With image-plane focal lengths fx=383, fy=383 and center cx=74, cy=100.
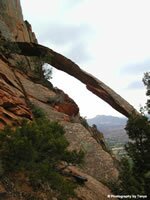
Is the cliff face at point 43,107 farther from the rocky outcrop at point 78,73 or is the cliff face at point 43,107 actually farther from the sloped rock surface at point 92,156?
the rocky outcrop at point 78,73

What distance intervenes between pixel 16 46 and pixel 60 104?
353 inches

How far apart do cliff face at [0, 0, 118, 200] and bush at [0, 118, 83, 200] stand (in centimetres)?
154

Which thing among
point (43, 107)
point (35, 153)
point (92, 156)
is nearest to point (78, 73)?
point (43, 107)

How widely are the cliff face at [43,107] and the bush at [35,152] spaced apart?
1.54 metres

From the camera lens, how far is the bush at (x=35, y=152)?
16031 millimetres

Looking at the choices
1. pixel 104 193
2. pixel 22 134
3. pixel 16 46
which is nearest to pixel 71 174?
pixel 104 193

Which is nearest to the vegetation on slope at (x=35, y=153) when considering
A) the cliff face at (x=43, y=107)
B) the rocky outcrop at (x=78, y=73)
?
the cliff face at (x=43, y=107)

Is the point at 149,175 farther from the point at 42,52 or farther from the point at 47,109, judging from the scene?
the point at 42,52

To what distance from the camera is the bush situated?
16.0 m

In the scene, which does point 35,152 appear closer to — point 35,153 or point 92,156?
point 35,153

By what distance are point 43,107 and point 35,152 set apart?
1448cm

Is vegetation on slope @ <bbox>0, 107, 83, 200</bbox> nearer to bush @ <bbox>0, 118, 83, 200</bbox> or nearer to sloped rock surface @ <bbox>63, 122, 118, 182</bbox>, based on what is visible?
bush @ <bbox>0, 118, 83, 200</bbox>

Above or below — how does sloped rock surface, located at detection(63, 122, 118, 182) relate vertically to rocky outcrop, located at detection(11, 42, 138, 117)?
below

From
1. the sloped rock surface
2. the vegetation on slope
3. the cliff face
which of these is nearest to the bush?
the vegetation on slope
